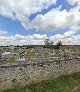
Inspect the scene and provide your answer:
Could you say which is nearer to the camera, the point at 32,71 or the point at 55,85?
the point at 55,85

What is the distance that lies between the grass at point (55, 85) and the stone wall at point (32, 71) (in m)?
0.86

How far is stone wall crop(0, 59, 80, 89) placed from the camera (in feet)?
74.0

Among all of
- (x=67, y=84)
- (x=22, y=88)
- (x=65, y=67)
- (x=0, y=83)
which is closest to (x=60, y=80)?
(x=67, y=84)

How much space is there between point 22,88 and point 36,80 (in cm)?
335

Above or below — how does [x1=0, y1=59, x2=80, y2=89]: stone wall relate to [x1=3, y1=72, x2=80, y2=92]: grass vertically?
above

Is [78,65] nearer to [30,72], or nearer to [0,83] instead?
[30,72]

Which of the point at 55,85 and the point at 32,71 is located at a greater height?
the point at 32,71

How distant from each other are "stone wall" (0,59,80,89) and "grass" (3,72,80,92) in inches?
33.8

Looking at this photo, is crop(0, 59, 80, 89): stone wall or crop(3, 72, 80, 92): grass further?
crop(0, 59, 80, 89): stone wall

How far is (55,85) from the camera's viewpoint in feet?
77.8

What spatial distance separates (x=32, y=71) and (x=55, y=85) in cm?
301

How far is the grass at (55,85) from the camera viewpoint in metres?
22.0

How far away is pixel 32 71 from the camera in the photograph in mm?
25047

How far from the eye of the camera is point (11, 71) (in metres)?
23.0
